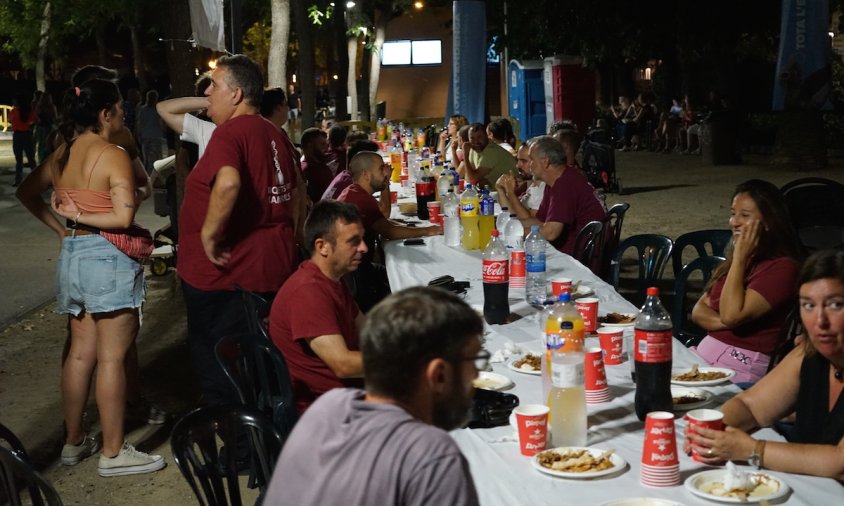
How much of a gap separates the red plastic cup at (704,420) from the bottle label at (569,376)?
0.36 m

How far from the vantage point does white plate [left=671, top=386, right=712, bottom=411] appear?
151 inches

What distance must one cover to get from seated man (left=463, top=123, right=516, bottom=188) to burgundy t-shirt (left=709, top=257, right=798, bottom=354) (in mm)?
6901

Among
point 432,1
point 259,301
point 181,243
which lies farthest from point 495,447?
point 432,1

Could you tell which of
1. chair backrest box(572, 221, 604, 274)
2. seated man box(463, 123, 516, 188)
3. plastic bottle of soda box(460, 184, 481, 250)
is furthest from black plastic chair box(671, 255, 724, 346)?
seated man box(463, 123, 516, 188)

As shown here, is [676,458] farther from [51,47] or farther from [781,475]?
[51,47]

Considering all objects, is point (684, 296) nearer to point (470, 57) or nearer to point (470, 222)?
point (470, 222)

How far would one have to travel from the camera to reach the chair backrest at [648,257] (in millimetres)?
7055

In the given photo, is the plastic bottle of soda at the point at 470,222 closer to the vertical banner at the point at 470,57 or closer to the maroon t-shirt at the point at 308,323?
the maroon t-shirt at the point at 308,323

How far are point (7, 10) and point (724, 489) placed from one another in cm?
6107

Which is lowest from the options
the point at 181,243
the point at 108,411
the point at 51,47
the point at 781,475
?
the point at 108,411

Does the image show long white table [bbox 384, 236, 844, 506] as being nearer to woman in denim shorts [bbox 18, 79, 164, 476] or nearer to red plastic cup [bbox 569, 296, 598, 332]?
red plastic cup [bbox 569, 296, 598, 332]

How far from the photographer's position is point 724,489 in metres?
3.03

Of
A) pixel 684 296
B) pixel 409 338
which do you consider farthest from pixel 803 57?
pixel 409 338

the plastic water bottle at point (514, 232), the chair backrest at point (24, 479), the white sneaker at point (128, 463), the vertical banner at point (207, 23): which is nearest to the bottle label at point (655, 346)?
the chair backrest at point (24, 479)
